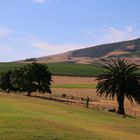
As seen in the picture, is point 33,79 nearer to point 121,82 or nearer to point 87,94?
point 87,94

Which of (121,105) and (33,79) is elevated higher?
(33,79)

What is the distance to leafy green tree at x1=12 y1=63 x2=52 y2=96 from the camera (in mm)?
90875

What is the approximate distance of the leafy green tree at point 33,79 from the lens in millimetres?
90875

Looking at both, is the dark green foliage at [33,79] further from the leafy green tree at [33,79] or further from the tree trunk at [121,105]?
the tree trunk at [121,105]

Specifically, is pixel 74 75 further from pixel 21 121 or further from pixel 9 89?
pixel 21 121

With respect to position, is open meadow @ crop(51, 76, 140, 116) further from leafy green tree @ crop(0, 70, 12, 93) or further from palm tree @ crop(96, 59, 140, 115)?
leafy green tree @ crop(0, 70, 12, 93)

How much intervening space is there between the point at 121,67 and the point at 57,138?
37272 millimetres

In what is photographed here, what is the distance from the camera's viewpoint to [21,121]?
26.4 meters

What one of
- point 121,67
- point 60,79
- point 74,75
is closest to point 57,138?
point 121,67

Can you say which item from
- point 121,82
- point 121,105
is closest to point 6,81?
point 121,105

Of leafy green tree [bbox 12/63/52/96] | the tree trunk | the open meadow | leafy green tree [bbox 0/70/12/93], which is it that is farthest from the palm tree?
leafy green tree [bbox 0/70/12/93]

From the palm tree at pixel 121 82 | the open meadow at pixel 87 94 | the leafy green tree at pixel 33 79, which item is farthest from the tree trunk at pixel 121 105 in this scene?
the leafy green tree at pixel 33 79

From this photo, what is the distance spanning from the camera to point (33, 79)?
91.3m

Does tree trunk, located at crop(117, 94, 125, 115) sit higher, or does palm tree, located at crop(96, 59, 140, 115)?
palm tree, located at crop(96, 59, 140, 115)
